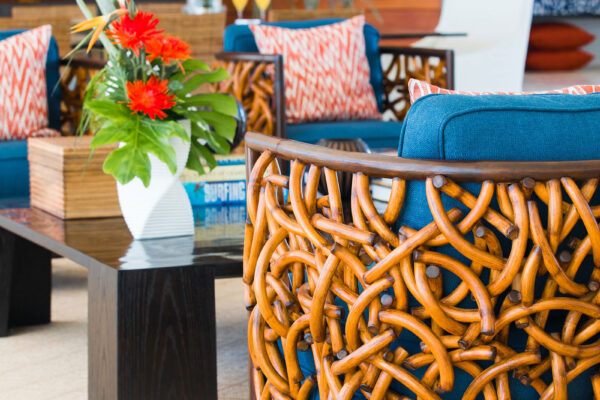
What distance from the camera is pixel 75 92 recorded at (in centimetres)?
370

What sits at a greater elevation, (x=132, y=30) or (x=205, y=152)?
(x=132, y=30)

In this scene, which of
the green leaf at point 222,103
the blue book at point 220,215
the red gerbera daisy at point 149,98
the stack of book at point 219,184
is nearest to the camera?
the red gerbera daisy at point 149,98

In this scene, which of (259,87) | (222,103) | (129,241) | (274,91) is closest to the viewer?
(129,241)

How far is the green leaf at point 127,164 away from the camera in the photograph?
195cm

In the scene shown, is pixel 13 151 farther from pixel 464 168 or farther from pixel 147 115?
pixel 464 168

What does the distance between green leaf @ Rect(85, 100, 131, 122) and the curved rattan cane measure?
0.77 metres

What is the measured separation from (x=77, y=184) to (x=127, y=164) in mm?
422

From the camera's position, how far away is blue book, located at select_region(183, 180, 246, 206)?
2.50m

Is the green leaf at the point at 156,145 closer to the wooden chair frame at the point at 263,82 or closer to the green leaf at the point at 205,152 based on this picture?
the green leaf at the point at 205,152

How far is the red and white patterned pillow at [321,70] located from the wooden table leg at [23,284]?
1453 mm

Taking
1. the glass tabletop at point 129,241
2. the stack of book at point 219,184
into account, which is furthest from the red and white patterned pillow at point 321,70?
the glass tabletop at point 129,241

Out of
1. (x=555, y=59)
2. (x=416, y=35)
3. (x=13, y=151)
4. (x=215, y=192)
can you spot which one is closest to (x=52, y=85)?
(x=13, y=151)

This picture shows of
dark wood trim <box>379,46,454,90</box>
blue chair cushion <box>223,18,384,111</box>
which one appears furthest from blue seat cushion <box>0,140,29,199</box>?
dark wood trim <box>379,46,454,90</box>

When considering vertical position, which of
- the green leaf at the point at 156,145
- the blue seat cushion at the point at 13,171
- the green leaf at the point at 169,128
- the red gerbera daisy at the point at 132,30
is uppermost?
the red gerbera daisy at the point at 132,30
